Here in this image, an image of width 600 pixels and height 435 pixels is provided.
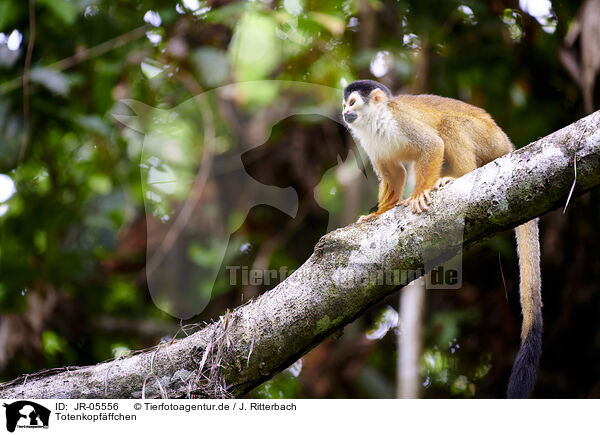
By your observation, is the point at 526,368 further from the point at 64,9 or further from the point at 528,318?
the point at 64,9

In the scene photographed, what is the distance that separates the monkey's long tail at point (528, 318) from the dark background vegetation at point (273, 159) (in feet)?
3.39

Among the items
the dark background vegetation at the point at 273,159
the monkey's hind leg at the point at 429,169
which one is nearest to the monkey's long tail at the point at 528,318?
the monkey's hind leg at the point at 429,169

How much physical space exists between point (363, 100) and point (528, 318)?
1.14 meters

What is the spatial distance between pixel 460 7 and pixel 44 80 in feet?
8.82

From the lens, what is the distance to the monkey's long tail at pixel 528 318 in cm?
181

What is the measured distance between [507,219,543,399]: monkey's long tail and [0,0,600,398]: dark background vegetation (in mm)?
1034

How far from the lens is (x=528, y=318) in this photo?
1.95 m

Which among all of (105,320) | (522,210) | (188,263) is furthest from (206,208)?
(522,210)

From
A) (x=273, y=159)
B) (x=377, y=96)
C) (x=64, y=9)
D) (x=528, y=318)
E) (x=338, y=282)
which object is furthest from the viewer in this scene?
(x=273, y=159)
